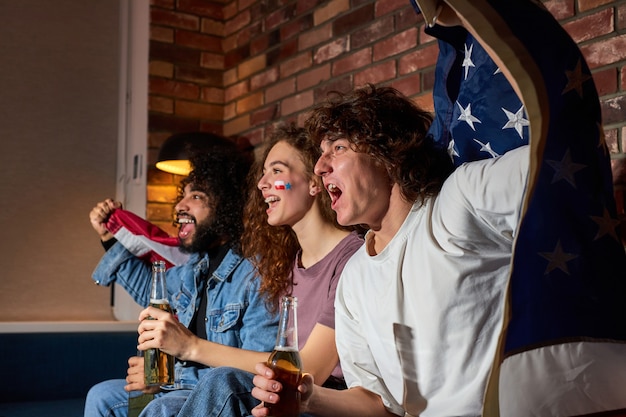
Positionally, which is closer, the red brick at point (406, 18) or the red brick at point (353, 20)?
the red brick at point (406, 18)

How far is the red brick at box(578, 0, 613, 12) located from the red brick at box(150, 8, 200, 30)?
214 centimetres

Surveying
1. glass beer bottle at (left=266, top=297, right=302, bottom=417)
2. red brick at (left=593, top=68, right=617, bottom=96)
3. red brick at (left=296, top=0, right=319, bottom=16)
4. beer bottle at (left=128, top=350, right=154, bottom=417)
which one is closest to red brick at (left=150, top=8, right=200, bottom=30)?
red brick at (left=296, top=0, right=319, bottom=16)

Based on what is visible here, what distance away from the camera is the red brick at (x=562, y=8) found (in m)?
1.97

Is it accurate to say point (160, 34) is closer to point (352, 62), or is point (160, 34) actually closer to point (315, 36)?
point (315, 36)

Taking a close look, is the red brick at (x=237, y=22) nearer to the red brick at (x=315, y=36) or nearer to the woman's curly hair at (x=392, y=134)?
the red brick at (x=315, y=36)

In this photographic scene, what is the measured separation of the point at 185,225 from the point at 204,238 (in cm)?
12

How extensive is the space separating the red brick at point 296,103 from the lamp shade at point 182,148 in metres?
0.29

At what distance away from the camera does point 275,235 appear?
2.33 m

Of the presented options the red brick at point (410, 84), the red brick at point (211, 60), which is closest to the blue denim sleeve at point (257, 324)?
the red brick at point (410, 84)

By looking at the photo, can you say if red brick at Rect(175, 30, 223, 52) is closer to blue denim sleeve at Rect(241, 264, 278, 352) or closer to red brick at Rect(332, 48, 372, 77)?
red brick at Rect(332, 48, 372, 77)

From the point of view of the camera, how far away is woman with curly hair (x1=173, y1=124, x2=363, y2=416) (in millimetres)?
1919

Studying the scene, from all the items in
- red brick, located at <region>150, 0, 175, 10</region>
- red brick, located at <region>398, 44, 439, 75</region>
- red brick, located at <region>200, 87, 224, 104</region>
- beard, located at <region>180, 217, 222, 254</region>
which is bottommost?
beard, located at <region>180, 217, 222, 254</region>

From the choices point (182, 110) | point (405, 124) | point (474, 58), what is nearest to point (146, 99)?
point (182, 110)

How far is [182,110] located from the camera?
3578 mm
